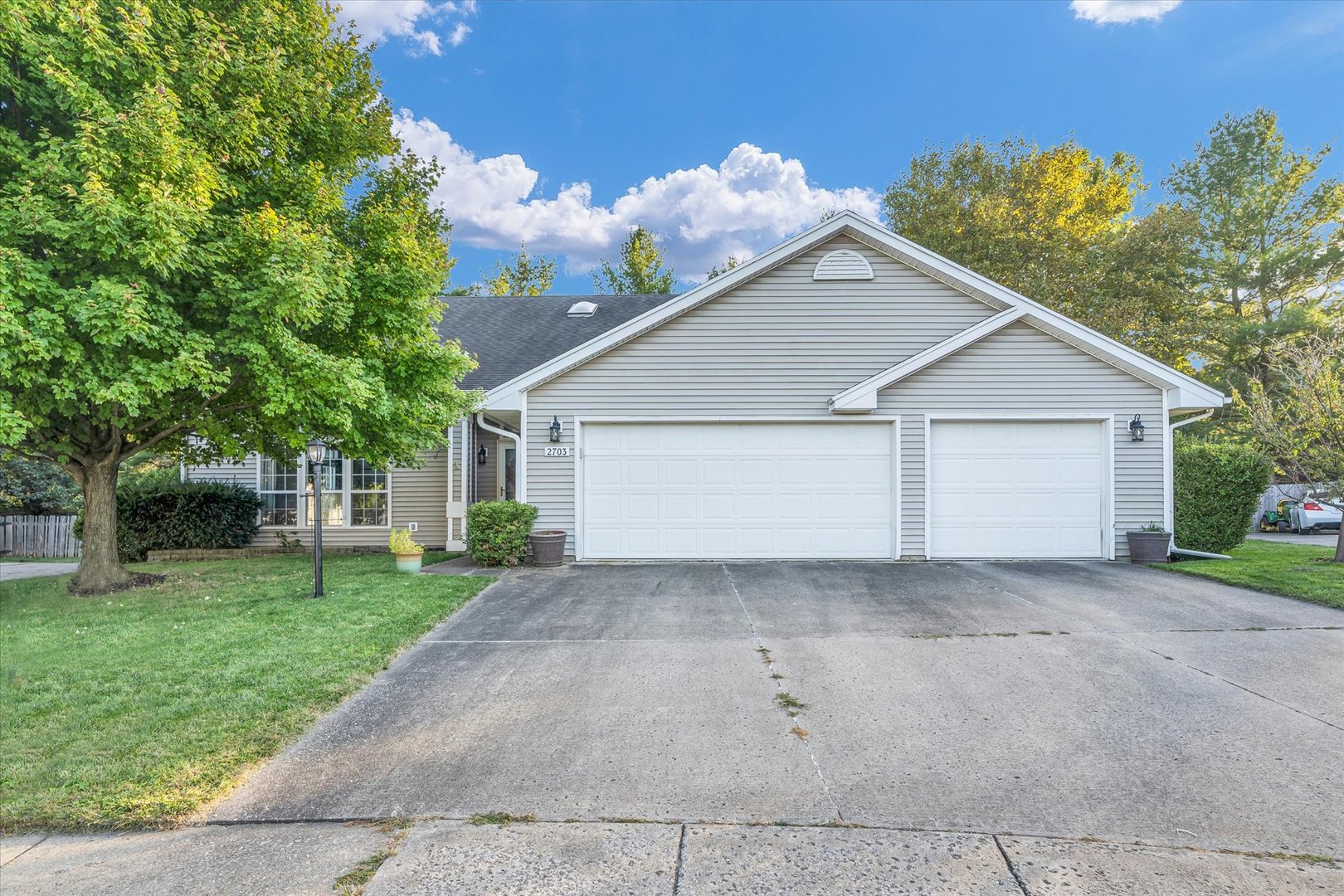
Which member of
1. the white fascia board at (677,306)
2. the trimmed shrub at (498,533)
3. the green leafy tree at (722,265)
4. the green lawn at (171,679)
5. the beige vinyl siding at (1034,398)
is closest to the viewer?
the green lawn at (171,679)

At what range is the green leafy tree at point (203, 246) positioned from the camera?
591 centimetres

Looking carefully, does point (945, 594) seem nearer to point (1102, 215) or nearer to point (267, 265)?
point (267, 265)

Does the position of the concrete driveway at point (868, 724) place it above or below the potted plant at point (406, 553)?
below

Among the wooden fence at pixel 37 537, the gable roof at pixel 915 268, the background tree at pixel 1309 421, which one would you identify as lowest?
the wooden fence at pixel 37 537

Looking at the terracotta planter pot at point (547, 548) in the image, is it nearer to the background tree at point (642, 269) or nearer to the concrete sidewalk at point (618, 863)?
the concrete sidewalk at point (618, 863)

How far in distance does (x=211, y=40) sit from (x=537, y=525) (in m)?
7.04

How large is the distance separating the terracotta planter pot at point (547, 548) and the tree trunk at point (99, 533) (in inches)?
210

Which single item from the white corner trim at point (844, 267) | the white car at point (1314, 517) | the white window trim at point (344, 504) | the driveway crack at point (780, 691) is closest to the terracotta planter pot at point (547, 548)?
the driveway crack at point (780, 691)

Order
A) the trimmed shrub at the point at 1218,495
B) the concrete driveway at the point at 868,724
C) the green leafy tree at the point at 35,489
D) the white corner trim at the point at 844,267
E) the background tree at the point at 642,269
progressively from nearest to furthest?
the concrete driveway at the point at 868,724, the white corner trim at the point at 844,267, the trimmed shrub at the point at 1218,495, the green leafy tree at the point at 35,489, the background tree at the point at 642,269

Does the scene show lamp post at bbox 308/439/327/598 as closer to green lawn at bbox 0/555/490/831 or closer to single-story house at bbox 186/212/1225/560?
green lawn at bbox 0/555/490/831

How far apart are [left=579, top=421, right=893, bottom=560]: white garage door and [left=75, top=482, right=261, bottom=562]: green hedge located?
7217 millimetres

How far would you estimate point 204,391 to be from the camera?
685 cm

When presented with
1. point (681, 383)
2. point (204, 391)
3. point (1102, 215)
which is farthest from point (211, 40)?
point (1102, 215)

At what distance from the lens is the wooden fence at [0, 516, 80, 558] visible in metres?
13.6
